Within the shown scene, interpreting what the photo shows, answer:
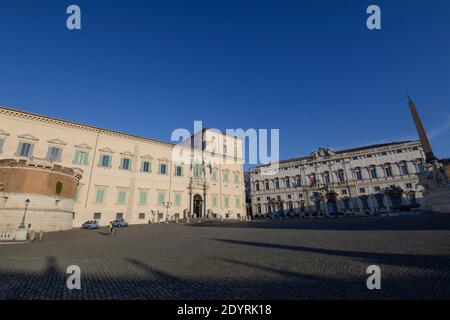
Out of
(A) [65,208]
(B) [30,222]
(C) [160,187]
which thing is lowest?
(B) [30,222]

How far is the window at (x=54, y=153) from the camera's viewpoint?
26877 mm

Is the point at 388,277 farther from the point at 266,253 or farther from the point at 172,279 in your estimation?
the point at 172,279

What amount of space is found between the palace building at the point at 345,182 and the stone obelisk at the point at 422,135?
51.8 feet

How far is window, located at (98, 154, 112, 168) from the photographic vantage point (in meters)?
30.0

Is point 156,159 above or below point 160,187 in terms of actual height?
above

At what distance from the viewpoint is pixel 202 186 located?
38.4m

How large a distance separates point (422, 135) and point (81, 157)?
43.1 metres

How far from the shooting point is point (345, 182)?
46.5 meters

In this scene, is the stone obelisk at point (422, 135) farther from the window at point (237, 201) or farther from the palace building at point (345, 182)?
the window at point (237, 201)

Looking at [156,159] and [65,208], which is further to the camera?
[156,159]

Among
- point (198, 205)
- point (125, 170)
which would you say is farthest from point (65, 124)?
point (198, 205)

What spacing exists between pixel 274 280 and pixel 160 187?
1227 inches

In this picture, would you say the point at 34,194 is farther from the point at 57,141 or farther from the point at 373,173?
the point at 373,173

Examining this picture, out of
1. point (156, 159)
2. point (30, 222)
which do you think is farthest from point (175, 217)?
point (30, 222)
